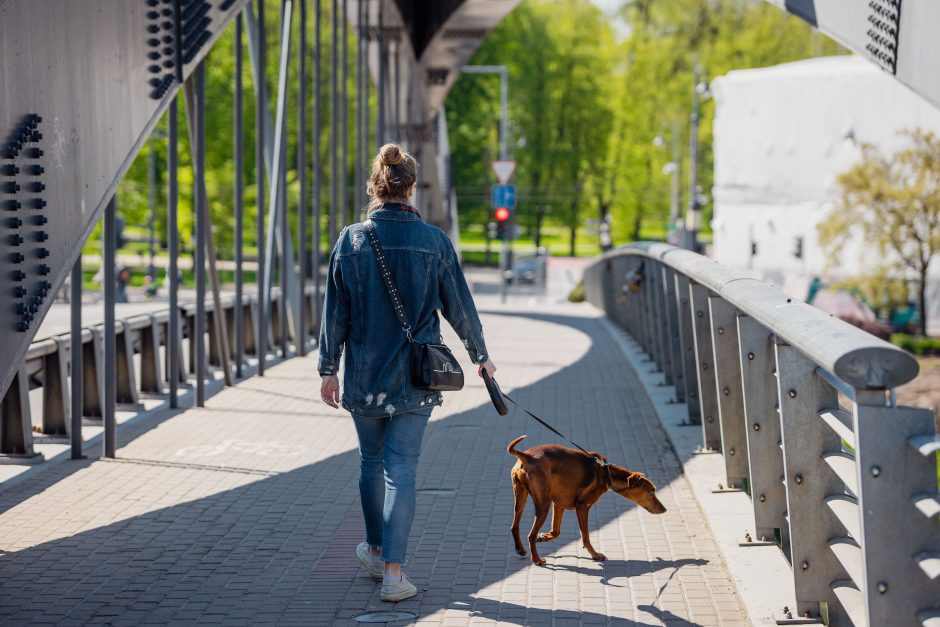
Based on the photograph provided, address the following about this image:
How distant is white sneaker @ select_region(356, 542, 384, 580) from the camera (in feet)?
19.3

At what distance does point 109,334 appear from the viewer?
30.8ft

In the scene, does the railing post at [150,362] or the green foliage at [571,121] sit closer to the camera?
the railing post at [150,362]

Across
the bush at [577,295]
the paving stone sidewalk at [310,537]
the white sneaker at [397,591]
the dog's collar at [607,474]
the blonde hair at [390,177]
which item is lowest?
the bush at [577,295]

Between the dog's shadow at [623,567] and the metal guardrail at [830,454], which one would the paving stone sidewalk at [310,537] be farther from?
the metal guardrail at [830,454]

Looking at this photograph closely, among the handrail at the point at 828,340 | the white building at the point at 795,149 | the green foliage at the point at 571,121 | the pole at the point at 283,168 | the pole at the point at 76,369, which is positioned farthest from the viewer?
the green foliage at the point at 571,121

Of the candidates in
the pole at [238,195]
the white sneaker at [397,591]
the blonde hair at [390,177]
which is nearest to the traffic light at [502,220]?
the pole at [238,195]

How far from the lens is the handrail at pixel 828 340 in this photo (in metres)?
3.55

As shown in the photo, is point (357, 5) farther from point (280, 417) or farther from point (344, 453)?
point (344, 453)

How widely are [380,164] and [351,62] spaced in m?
42.9

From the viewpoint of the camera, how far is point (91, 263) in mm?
69000

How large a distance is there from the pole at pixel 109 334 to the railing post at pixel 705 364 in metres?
3.61

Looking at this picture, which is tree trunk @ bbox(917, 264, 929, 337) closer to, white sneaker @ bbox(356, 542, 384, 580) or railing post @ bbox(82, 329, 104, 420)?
railing post @ bbox(82, 329, 104, 420)

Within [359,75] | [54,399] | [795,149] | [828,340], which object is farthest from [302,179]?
[795,149]

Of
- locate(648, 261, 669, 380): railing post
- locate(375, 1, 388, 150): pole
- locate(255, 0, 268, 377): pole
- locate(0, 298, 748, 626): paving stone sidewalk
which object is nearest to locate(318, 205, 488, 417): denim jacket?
locate(0, 298, 748, 626): paving stone sidewalk
